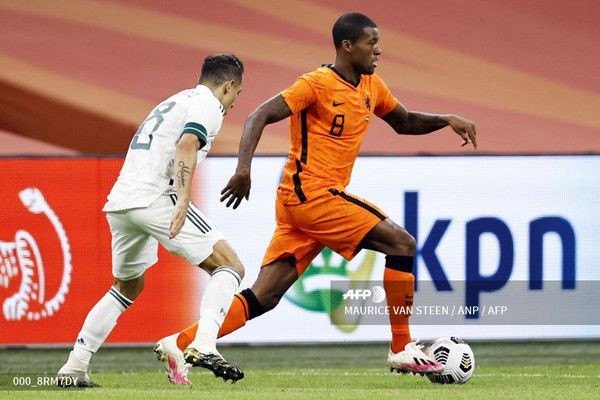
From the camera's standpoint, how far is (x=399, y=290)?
784 cm

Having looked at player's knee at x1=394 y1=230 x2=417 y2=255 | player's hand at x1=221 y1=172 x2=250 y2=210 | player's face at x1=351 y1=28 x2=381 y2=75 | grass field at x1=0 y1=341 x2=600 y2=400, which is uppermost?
player's face at x1=351 y1=28 x2=381 y2=75

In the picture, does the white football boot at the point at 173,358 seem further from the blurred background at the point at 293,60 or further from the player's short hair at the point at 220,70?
the blurred background at the point at 293,60

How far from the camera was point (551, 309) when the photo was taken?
416 inches

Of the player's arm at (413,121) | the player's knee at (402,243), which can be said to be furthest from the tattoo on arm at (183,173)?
the player's arm at (413,121)

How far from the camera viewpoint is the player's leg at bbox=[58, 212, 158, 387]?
7633 millimetres

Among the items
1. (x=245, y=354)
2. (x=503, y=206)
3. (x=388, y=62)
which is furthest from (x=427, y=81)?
(x=245, y=354)

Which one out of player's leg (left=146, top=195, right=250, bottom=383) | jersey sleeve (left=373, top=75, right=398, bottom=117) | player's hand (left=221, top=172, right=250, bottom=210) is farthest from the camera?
jersey sleeve (left=373, top=75, right=398, bottom=117)

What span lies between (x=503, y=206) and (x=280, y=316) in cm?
184

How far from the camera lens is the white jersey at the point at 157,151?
7.46 metres

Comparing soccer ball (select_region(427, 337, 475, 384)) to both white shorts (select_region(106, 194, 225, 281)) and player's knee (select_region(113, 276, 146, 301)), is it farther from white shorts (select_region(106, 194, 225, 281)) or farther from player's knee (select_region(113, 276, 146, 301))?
player's knee (select_region(113, 276, 146, 301))

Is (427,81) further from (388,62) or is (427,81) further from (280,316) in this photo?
(280,316)

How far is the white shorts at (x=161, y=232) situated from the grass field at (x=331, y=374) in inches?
28.6

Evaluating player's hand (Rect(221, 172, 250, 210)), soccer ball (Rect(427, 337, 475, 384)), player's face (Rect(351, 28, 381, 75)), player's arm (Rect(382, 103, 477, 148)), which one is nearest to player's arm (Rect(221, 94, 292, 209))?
→ player's hand (Rect(221, 172, 250, 210))

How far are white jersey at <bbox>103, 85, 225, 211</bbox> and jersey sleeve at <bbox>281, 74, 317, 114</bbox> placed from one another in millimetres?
366
